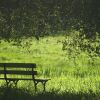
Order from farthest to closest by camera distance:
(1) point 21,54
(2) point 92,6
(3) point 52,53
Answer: (3) point 52,53, (1) point 21,54, (2) point 92,6

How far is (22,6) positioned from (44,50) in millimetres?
54233

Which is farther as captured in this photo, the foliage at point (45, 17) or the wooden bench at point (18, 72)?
the wooden bench at point (18, 72)

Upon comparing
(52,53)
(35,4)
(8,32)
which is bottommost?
(52,53)

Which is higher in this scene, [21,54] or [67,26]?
[67,26]

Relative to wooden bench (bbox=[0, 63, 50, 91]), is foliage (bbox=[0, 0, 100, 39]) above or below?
above

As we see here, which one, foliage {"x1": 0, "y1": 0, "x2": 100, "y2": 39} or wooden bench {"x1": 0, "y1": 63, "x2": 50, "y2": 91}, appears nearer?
foliage {"x1": 0, "y1": 0, "x2": 100, "y2": 39}

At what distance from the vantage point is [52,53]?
6581 centimetres

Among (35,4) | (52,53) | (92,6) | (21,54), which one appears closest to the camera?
(92,6)

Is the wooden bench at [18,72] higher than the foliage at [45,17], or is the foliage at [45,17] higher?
the foliage at [45,17]

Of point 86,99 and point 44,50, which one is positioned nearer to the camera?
point 86,99

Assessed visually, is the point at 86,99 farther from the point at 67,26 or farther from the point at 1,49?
the point at 1,49

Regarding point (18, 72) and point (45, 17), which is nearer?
point (45, 17)

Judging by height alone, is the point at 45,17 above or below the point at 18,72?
above

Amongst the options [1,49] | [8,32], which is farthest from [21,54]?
[8,32]
